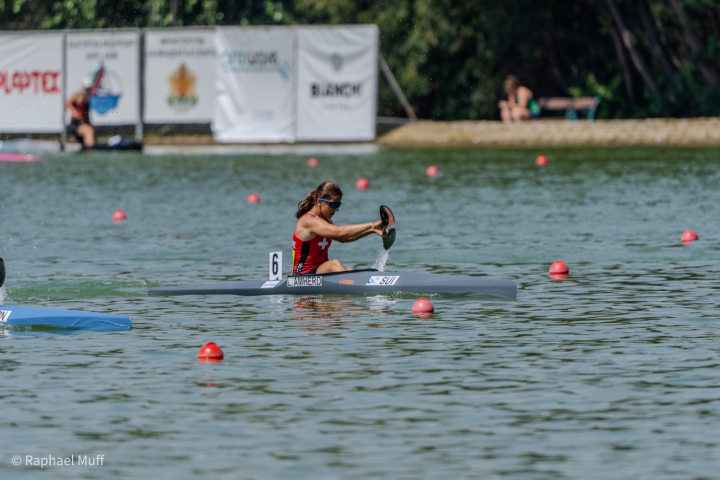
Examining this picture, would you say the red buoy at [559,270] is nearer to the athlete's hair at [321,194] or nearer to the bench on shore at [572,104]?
the athlete's hair at [321,194]

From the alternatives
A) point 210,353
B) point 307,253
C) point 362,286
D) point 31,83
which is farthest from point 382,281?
point 31,83

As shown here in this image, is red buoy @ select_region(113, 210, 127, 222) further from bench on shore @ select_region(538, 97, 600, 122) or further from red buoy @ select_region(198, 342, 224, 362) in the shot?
bench on shore @ select_region(538, 97, 600, 122)

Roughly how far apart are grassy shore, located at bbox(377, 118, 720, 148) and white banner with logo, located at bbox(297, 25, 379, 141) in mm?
1935

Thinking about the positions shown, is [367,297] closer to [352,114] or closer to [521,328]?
[521,328]

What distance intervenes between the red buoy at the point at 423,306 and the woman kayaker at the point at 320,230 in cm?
108

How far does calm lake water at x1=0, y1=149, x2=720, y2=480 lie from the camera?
7.69 metres

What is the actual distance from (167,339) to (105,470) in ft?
13.3

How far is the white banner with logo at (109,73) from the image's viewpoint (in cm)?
3725

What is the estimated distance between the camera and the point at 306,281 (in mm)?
14047

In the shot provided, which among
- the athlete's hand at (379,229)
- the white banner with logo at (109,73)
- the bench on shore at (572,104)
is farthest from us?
the bench on shore at (572,104)

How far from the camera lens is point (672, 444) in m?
7.78

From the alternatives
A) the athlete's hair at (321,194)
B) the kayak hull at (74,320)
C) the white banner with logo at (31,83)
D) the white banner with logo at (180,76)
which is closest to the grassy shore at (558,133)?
the white banner with logo at (180,76)

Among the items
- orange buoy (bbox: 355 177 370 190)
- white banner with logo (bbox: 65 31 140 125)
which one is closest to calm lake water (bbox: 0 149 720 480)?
orange buoy (bbox: 355 177 370 190)

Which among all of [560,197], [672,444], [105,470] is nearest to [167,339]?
[105,470]
